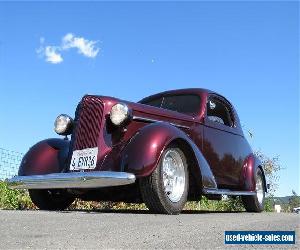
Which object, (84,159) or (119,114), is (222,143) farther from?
(84,159)


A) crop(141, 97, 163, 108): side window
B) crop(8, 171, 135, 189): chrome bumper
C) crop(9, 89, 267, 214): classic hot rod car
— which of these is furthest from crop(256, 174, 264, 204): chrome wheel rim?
crop(8, 171, 135, 189): chrome bumper

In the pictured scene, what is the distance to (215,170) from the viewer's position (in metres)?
6.93

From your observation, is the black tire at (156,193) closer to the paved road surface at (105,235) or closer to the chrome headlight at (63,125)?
the paved road surface at (105,235)

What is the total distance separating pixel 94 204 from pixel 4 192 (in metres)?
2.23

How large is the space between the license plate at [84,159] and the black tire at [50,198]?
1.06 m

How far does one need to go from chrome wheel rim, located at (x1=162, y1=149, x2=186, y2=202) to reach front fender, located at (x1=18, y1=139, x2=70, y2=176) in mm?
1366

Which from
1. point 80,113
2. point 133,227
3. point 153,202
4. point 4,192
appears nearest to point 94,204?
point 4,192

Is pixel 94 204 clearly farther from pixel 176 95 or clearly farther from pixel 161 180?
pixel 161 180

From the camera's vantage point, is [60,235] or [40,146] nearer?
[60,235]

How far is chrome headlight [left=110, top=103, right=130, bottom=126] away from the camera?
18.0 ft

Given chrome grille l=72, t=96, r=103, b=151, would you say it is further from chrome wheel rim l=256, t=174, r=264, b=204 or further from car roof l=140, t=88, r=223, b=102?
chrome wheel rim l=256, t=174, r=264, b=204

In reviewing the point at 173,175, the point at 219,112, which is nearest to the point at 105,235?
the point at 173,175

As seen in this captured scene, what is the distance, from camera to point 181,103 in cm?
730

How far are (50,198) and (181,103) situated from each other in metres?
2.40
